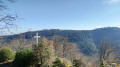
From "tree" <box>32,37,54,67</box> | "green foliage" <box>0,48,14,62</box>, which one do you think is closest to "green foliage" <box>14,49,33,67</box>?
"tree" <box>32,37,54,67</box>

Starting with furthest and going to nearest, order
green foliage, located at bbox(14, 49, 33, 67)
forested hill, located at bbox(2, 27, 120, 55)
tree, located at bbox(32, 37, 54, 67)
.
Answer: forested hill, located at bbox(2, 27, 120, 55), green foliage, located at bbox(14, 49, 33, 67), tree, located at bbox(32, 37, 54, 67)

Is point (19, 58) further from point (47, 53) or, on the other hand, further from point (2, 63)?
point (2, 63)

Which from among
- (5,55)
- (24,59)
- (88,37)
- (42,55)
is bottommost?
(88,37)

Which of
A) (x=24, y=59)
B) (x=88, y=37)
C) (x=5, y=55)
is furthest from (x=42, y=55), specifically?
(x=88, y=37)

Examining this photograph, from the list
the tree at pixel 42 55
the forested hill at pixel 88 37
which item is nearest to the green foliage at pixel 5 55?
the tree at pixel 42 55

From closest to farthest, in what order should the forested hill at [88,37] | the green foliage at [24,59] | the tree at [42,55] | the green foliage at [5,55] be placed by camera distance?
the tree at [42,55], the green foliage at [24,59], the green foliage at [5,55], the forested hill at [88,37]

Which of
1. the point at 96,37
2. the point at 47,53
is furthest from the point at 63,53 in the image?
the point at 96,37

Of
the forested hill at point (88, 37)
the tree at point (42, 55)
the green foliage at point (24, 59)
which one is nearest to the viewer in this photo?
the tree at point (42, 55)

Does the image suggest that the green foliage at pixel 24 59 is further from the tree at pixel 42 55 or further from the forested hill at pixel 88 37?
the forested hill at pixel 88 37

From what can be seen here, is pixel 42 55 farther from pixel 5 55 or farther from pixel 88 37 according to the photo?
pixel 88 37

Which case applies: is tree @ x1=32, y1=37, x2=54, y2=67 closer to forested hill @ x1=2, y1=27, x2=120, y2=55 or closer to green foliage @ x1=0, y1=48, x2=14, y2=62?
green foliage @ x1=0, y1=48, x2=14, y2=62

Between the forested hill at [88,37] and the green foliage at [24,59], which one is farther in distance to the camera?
the forested hill at [88,37]

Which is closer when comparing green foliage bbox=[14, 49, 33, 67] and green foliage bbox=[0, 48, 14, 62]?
green foliage bbox=[14, 49, 33, 67]

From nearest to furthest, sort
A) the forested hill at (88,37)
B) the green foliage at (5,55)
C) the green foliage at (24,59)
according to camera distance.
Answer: the green foliage at (24,59) → the green foliage at (5,55) → the forested hill at (88,37)
